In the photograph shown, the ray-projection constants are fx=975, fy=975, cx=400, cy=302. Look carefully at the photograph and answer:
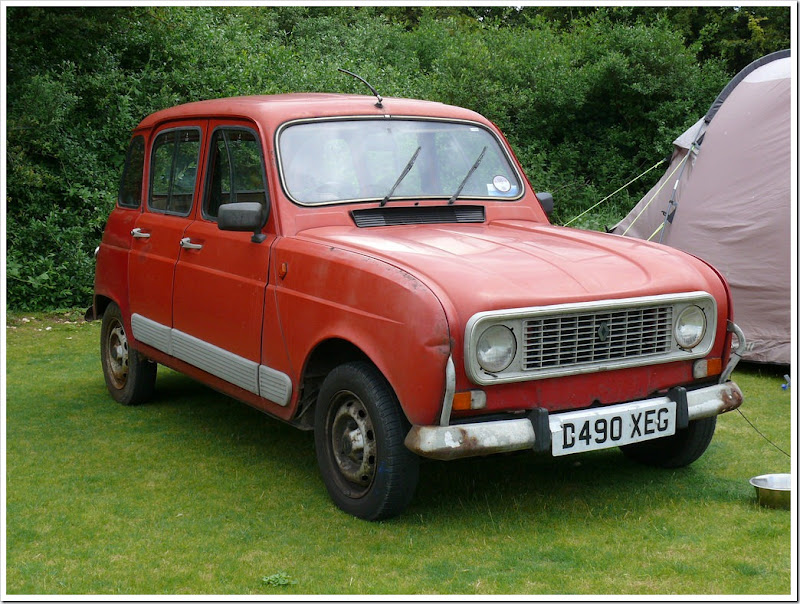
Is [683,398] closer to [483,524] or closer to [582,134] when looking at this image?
[483,524]

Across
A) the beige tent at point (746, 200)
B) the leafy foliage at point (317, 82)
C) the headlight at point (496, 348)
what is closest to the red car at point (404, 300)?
the headlight at point (496, 348)

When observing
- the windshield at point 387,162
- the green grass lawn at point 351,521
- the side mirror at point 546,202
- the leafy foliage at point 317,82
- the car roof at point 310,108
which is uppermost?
the leafy foliage at point 317,82

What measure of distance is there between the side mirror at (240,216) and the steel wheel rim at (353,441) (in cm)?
109

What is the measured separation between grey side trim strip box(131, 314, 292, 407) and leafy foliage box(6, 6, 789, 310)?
5.69m

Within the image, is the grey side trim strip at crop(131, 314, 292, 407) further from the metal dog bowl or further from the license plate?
the metal dog bowl

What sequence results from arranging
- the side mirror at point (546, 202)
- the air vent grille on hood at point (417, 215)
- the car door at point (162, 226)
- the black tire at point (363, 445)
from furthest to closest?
the side mirror at point (546, 202) < the car door at point (162, 226) < the air vent grille on hood at point (417, 215) < the black tire at point (363, 445)

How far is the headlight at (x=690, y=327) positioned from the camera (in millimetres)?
4770

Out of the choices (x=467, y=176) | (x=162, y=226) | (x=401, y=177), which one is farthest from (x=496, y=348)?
(x=162, y=226)

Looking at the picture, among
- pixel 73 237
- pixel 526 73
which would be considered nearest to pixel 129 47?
pixel 73 237

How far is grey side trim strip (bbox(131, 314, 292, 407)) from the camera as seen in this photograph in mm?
5145

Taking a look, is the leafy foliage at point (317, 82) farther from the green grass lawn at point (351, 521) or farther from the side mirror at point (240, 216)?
the side mirror at point (240, 216)

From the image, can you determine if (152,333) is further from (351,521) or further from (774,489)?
(774,489)

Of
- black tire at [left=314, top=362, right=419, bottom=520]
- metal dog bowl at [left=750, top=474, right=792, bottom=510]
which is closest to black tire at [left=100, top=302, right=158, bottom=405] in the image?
black tire at [left=314, top=362, right=419, bottom=520]

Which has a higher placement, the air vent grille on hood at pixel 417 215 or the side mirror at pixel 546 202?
the side mirror at pixel 546 202
